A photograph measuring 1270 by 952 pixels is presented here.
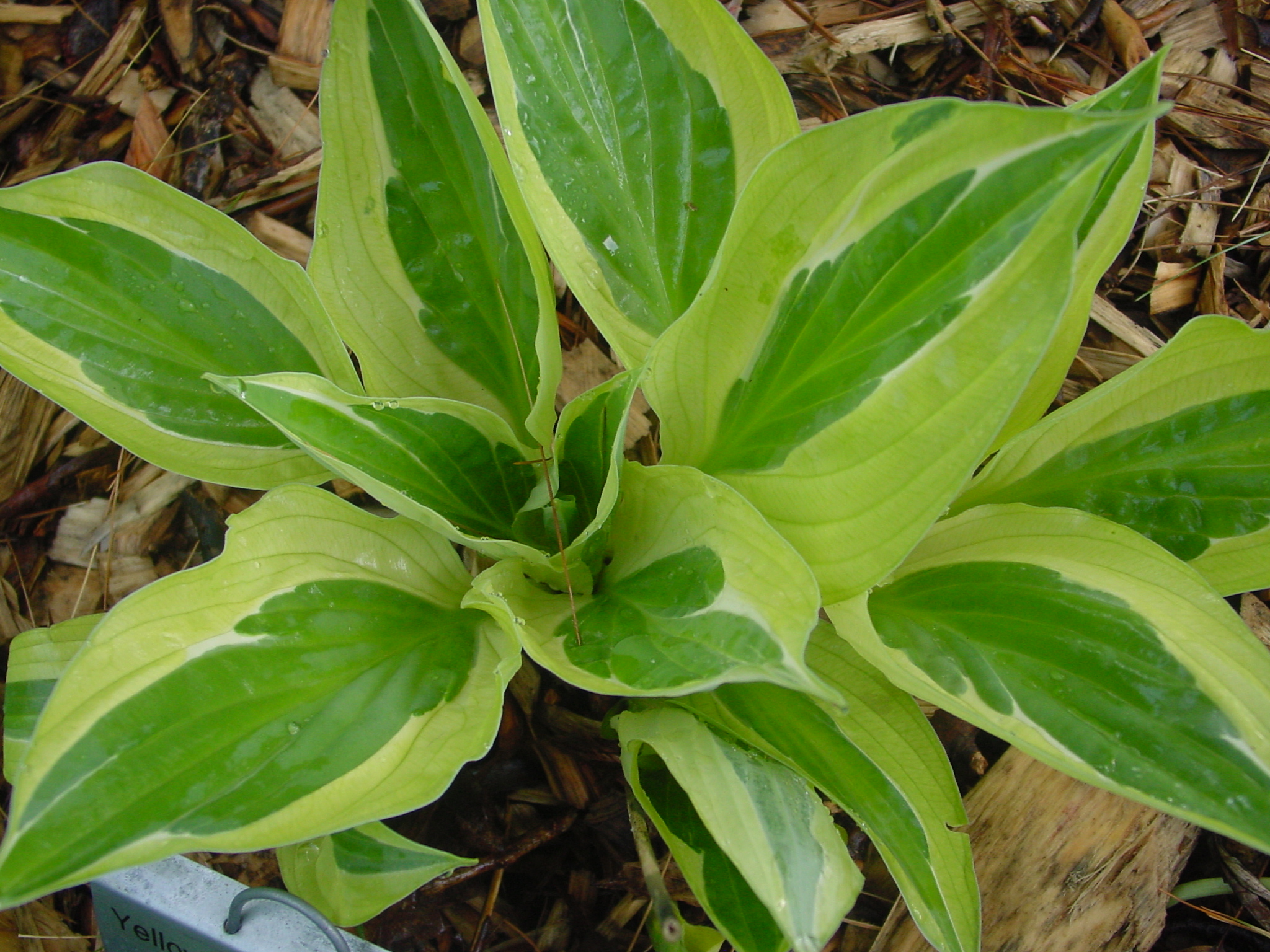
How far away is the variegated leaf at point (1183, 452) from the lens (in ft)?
2.83

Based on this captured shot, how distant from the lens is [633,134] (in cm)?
90

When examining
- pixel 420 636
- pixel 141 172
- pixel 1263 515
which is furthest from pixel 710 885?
pixel 141 172

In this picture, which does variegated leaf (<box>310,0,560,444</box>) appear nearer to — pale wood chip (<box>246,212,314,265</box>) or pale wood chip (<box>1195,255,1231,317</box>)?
pale wood chip (<box>246,212,314,265</box>)

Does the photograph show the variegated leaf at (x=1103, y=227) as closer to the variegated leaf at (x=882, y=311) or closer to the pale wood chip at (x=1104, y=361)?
the variegated leaf at (x=882, y=311)

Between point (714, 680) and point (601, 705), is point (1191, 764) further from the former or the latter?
point (601, 705)

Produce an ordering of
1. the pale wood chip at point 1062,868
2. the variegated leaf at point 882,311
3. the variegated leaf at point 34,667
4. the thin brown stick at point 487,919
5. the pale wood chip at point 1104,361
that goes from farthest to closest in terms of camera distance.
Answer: the pale wood chip at point 1104,361
the thin brown stick at point 487,919
the pale wood chip at point 1062,868
the variegated leaf at point 34,667
the variegated leaf at point 882,311

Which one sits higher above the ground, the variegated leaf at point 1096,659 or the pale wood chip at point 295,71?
the pale wood chip at point 295,71

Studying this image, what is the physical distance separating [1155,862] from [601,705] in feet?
2.37

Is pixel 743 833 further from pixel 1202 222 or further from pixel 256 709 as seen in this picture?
pixel 1202 222

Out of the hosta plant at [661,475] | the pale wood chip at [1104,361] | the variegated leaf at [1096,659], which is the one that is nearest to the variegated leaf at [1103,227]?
the hosta plant at [661,475]

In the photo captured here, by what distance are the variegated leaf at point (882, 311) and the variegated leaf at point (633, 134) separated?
0.16m

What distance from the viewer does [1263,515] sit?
0.87m

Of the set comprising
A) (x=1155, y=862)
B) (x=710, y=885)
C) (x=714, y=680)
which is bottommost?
(x=1155, y=862)

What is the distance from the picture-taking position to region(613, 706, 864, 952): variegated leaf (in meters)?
0.67
